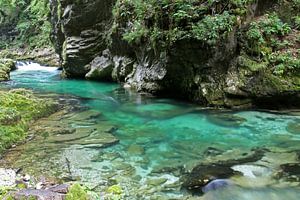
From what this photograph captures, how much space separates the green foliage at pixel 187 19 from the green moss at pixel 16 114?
175 inches

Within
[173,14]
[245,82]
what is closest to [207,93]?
[245,82]

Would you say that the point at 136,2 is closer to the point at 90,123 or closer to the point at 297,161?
the point at 90,123

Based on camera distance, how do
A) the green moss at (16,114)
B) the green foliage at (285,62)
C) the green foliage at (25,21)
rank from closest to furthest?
1. the green moss at (16,114)
2. the green foliage at (285,62)
3. the green foliage at (25,21)

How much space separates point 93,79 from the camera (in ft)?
65.6

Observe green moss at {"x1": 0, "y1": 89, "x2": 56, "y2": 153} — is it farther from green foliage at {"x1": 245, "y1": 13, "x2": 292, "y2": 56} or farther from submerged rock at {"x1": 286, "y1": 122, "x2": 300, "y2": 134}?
green foliage at {"x1": 245, "y1": 13, "x2": 292, "y2": 56}

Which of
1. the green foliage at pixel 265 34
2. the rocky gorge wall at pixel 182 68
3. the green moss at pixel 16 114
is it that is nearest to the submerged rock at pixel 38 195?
the green moss at pixel 16 114

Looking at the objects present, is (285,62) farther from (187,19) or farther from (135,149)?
(135,149)

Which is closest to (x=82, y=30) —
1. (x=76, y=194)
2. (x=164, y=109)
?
(x=164, y=109)

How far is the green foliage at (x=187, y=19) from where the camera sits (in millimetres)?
11039

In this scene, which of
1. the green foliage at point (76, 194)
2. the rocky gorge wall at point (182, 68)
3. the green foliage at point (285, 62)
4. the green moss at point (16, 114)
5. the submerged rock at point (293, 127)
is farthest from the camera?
the rocky gorge wall at point (182, 68)

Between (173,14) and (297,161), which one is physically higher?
(173,14)

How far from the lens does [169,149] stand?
25.4ft

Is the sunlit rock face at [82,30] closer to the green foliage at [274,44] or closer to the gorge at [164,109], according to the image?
the gorge at [164,109]

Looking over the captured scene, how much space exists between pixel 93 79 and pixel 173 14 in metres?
9.15
